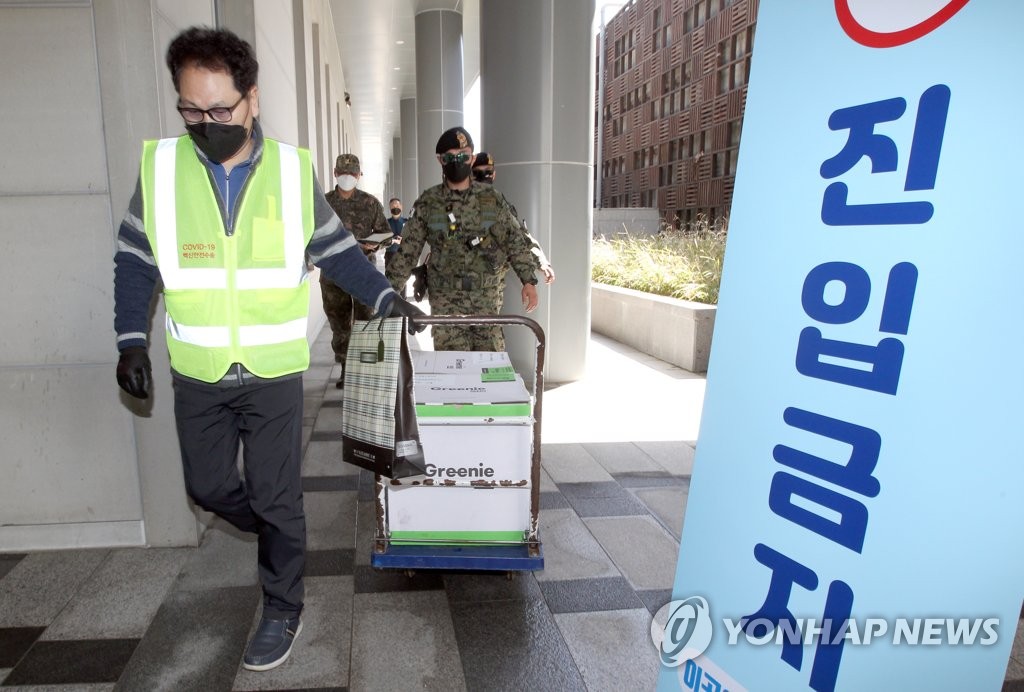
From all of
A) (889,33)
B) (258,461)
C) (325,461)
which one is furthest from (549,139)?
(889,33)

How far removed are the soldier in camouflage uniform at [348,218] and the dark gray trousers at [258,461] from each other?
13.5 feet

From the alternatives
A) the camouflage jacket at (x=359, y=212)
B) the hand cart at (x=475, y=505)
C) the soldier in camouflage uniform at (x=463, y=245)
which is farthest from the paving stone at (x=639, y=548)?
the camouflage jacket at (x=359, y=212)

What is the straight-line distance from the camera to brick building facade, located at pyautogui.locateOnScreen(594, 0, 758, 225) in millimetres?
30766

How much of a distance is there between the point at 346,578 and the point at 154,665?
0.85 m

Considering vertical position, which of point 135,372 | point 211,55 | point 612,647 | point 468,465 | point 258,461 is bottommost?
point 612,647

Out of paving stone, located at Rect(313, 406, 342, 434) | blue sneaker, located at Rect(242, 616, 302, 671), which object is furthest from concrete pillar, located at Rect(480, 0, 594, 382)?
blue sneaker, located at Rect(242, 616, 302, 671)

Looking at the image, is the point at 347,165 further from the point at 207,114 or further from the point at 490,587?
the point at 490,587

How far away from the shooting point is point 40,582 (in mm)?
3053

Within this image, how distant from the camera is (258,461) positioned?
2.38m

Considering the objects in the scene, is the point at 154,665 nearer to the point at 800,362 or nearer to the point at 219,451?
the point at 219,451

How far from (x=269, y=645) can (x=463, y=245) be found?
7.96 ft

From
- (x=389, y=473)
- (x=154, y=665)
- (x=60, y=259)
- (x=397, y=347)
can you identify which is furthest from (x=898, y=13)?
(x=60, y=259)

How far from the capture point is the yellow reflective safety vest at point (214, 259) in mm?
2232

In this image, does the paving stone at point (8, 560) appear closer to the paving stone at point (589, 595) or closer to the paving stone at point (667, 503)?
the paving stone at point (589, 595)
